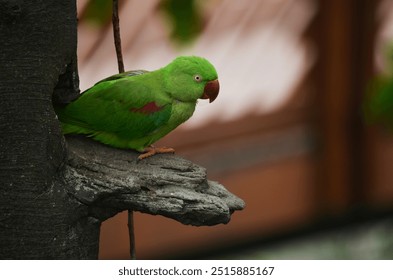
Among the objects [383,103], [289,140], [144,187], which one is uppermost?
[289,140]

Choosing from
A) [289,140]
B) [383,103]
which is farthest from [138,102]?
[289,140]

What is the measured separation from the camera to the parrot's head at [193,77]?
735 mm

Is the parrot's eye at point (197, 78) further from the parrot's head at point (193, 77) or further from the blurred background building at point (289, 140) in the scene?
the blurred background building at point (289, 140)

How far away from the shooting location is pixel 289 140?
6.42ft

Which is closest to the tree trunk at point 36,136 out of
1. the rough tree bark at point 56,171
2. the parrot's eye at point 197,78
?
the rough tree bark at point 56,171

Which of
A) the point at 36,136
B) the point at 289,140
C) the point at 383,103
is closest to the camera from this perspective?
the point at 36,136

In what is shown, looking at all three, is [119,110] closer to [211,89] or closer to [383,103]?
[211,89]

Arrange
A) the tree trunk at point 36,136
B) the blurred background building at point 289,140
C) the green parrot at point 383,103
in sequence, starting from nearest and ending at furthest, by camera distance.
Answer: the tree trunk at point 36,136 < the green parrot at point 383,103 < the blurred background building at point 289,140

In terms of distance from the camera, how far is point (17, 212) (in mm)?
713

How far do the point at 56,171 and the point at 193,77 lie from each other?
0.52ft

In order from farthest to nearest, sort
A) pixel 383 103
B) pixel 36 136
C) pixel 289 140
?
1. pixel 289 140
2. pixel 383 103
3. pixel 36 136

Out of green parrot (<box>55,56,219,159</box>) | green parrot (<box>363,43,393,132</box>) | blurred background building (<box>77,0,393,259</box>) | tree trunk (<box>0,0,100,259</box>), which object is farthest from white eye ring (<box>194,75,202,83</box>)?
blurred background building (<box>77,0,393,259</box>)

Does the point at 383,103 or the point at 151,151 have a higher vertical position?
the point at 383,103

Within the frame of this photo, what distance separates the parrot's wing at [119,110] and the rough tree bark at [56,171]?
21mm
